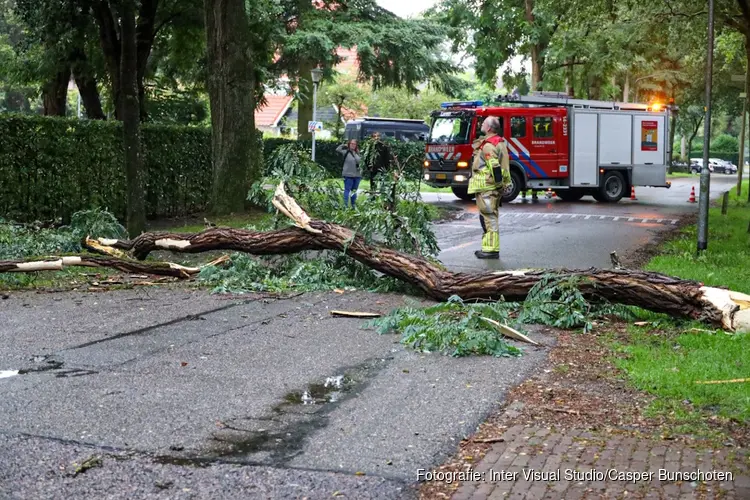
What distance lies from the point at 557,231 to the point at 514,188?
8.31m

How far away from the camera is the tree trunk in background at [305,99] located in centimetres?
4197

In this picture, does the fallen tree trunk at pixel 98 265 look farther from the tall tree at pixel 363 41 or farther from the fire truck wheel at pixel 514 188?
the tall tree at pixel 363 41

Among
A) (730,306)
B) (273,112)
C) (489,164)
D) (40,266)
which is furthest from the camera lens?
(273,112)

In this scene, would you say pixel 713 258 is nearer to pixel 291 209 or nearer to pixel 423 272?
pixel 423 272

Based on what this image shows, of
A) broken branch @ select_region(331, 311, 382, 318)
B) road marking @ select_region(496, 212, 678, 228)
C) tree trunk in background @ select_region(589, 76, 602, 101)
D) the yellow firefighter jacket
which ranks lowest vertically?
road marking @ select_region(496, 212, 678, 228)

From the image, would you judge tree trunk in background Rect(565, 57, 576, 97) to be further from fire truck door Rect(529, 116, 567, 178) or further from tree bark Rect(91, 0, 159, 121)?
tree bark Rect(91, 0, 159, 121)

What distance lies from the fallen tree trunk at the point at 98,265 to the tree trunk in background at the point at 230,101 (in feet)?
29.3

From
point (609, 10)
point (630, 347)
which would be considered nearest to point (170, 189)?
point (609, 10)

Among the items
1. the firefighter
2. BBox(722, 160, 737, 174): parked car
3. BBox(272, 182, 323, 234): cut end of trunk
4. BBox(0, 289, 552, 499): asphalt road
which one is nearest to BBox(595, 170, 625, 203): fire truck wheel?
the firefighter

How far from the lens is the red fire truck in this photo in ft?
90.6

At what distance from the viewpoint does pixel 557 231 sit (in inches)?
768

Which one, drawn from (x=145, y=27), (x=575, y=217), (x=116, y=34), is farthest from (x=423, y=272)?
(x=145, y=27)

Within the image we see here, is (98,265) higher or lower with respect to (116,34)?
lower

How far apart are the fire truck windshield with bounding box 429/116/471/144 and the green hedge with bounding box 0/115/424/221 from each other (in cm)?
758
